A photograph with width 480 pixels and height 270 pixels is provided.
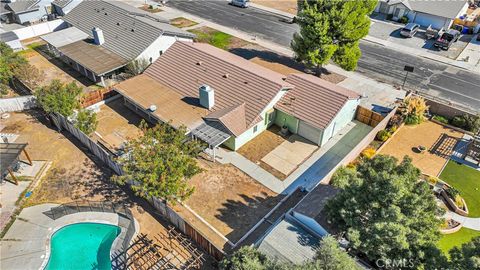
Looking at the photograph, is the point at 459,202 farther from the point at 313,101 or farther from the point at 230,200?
the point at 230,200

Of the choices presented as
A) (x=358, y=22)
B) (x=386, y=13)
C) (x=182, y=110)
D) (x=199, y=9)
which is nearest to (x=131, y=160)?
(x=182, y=110)

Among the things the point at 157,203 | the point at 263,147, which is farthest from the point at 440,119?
the point at 157,203

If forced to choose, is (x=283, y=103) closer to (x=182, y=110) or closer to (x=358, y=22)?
(x=182, y=110)

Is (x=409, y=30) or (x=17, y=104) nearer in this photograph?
(x=17, y=104)

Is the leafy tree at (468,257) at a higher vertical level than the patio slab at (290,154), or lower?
higher

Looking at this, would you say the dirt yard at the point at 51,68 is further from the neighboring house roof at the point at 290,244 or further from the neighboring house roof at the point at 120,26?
the neighboring house roof at the point at 290,244

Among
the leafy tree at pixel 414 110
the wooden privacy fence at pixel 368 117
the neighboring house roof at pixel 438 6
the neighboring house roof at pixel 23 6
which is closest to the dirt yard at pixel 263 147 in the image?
the wooden privacy fence at pixel 368 117
